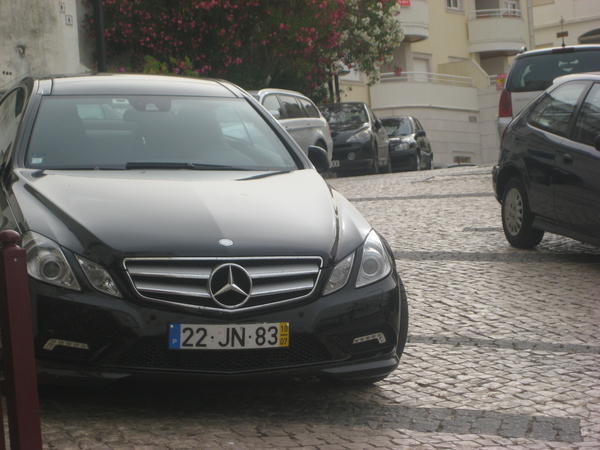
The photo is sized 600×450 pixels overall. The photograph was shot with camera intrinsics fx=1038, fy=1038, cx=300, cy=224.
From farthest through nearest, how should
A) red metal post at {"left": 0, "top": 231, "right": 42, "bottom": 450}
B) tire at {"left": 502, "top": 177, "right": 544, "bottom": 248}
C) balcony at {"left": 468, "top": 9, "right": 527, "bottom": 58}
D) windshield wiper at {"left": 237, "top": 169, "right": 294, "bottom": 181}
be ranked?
balcony at {"left": 468, "top": 9, "right": 527, "bottom": 58}
tire at {"left": 502, "top": 177, "right": 544, "bottom": 248}
windshield wiper at {"left": 237, "top": 169, "right": 294, "bottom": 181}
red metal post at {"left": 0, "top": 231, "right": 42, "bottom": 450}

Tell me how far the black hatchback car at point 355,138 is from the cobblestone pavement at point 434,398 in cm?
1334

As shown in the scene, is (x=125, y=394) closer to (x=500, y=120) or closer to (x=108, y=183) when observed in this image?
(x=108, y=183)

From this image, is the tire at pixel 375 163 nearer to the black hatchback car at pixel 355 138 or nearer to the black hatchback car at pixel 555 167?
the black hatchback car at pixel 355 138

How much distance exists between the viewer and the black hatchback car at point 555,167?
790 cm

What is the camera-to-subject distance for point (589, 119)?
8.15m

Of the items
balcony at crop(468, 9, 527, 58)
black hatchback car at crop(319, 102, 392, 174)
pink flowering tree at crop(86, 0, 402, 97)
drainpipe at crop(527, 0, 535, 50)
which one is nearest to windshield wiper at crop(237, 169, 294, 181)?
black hatchback car at crop(319, 102, 392, 174)

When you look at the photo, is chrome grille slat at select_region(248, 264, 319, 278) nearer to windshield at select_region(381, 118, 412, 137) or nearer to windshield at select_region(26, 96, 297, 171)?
windshield at select_region(26, 96, 297, 171)

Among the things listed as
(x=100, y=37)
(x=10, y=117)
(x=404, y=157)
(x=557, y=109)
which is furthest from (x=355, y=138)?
(x=10, y=117)

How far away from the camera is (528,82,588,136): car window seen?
27.8 feet

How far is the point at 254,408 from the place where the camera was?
Result: 4.55 meters

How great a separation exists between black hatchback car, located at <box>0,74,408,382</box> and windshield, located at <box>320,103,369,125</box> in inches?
654

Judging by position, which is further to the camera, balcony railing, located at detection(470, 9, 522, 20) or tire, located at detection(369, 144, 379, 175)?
balcony railing, located at detection(470, 9, 522, 20)

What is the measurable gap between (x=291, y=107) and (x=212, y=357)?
1286 cm

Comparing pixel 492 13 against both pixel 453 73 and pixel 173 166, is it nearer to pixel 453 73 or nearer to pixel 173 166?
pixel 453 73
